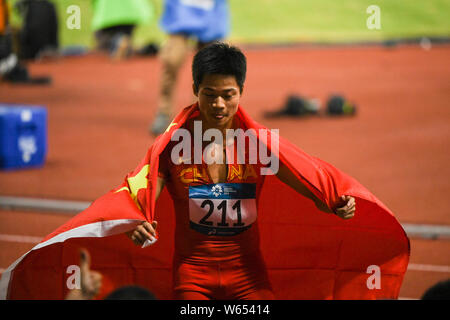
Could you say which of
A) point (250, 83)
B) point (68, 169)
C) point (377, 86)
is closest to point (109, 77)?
point (250, 83)

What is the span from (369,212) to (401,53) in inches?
694

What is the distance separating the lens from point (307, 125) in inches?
438

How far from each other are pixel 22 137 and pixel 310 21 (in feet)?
57.9

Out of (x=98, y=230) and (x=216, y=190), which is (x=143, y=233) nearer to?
(x=98, y=230)

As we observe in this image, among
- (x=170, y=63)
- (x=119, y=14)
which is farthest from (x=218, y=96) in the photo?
(x=119, y=14)

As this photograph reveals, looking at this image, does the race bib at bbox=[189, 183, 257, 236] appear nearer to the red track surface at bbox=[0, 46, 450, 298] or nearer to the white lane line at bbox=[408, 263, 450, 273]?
the red track surface at bbox=[0, 46, 450, 298]

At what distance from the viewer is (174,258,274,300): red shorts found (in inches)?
121

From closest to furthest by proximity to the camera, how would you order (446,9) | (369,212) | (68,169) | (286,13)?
1. (369,212)
2. (68,169)
3. (446,9)
4. (286,13)

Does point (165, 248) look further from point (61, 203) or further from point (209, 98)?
point (61, 203)

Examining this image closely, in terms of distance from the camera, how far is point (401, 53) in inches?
794

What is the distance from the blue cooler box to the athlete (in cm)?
515

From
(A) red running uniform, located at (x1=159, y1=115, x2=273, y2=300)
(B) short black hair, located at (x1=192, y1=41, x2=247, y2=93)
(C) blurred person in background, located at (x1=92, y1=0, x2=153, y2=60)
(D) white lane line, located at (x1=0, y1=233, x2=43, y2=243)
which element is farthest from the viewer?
(C) blurred person in background, located at (x1=92, y1=0, x2=153, y2=60)

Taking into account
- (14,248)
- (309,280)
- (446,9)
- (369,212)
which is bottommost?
(14,248)

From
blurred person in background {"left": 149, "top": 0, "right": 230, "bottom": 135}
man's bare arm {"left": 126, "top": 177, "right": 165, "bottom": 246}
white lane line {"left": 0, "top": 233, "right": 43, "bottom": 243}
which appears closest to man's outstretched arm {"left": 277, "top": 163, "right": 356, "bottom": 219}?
man's bare arm {"left": 126, "top": 177, "right": 165, "bottom": 246}
